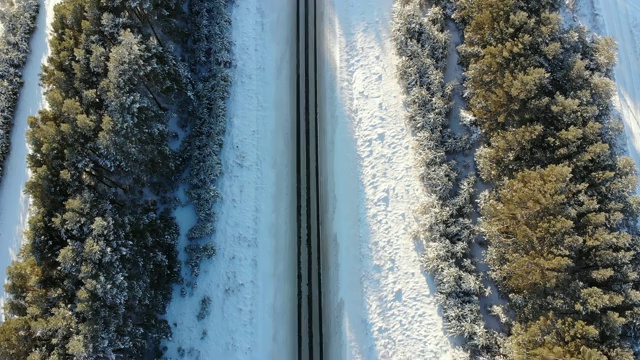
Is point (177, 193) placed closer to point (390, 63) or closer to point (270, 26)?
point (270, 26)

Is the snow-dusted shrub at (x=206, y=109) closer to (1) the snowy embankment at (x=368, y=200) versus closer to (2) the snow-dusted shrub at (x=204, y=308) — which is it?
(2) the snow-dusted shrub at (x=204, y=308)

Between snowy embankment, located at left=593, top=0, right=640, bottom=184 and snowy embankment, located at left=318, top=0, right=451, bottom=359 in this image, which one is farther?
snowy embankment, located at left=593, top=0, right=640, bottom=184

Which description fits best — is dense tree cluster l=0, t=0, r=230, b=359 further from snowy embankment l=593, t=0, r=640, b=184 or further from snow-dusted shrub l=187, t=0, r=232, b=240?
snowy embankment l=593, t=0, r=640, b=184

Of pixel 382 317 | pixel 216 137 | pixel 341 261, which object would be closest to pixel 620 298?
pixel 382 317

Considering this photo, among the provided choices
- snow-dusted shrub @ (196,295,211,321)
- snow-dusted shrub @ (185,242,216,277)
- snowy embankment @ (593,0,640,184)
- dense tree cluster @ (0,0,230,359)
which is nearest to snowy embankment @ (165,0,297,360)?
snow-dusted shrub @ (196,295,211,321)

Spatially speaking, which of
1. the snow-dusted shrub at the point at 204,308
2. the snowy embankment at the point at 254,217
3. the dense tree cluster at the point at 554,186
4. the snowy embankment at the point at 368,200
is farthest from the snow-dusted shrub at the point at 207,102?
the dense tree cluster at the point at 554,186
